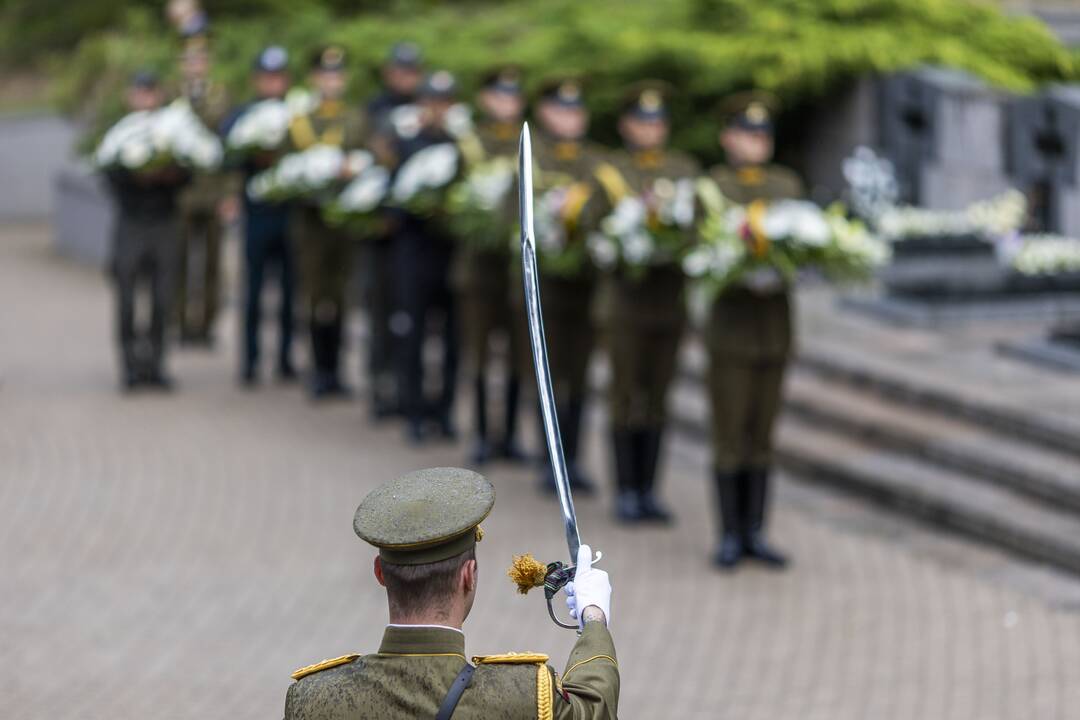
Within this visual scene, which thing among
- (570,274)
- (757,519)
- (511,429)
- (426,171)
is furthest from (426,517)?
(426,171)

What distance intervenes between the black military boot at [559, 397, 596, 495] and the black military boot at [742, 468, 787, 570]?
146 cm

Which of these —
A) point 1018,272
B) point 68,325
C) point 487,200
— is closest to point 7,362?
point 68,325

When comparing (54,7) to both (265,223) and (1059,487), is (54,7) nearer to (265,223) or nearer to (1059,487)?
(265,223)

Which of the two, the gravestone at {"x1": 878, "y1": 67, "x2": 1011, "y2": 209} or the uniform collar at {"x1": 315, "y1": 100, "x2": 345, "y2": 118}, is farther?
the gravestone at {"x1": 878, "y1": 67, "x2": 1011, "y2": 209}

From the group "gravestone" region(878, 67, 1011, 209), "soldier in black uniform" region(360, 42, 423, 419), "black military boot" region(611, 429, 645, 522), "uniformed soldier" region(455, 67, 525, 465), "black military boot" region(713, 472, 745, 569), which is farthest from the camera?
"gravestone" region(878, 67, 1011, 209)

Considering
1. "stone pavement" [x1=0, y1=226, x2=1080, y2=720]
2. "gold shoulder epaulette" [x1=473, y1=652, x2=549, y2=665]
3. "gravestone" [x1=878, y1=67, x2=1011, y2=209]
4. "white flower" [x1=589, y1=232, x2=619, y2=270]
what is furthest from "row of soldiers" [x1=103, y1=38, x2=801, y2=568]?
"gold shoulder epaulette" [x1=473, y1=652, x2=549, y2=665]

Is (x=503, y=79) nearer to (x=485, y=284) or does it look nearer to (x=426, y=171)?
(x=426, y=171)

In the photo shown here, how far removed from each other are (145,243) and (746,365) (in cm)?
534

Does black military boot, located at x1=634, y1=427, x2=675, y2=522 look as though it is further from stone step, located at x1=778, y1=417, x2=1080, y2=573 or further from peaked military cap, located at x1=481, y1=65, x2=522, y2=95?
peaked military cap, located at x1=481, y1=65, x2=522, y2=95

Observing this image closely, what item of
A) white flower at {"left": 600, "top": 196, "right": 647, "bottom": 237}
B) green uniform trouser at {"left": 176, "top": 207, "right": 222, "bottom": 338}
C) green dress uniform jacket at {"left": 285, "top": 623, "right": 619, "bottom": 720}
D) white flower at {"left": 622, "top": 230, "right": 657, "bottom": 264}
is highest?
green dress uniform jacket at {"left": 285, "top": 623, "right": 619, "bottom": 720}

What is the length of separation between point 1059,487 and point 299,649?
12.6 feet

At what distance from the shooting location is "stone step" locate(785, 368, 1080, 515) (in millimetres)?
9055

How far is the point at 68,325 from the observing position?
15.7 metres

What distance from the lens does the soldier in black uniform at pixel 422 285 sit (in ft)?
35.6
